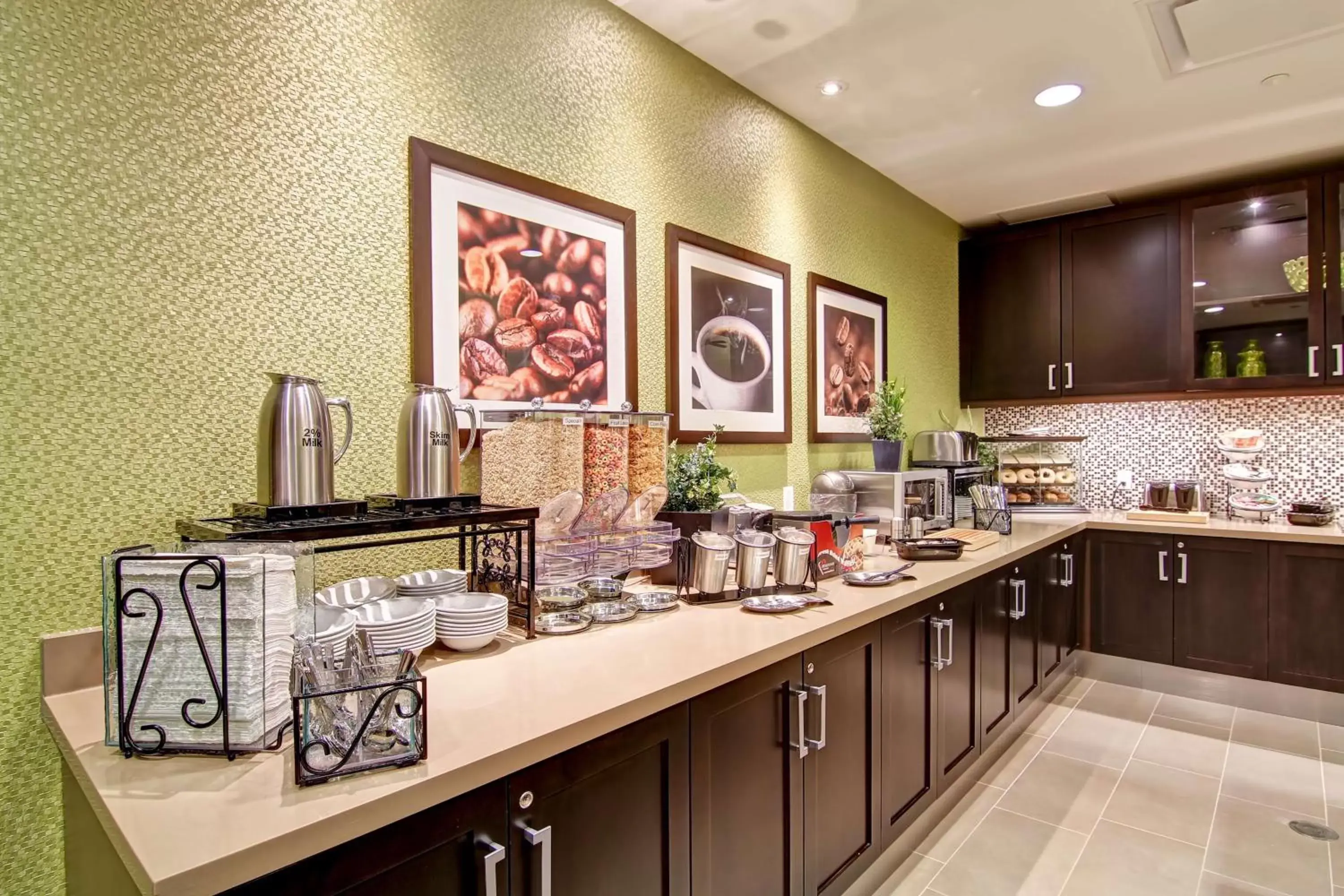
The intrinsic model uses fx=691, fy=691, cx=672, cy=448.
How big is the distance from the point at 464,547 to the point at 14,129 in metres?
1.10

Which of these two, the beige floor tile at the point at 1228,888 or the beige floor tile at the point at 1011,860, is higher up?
the beige floor tile at the point at 1011,860

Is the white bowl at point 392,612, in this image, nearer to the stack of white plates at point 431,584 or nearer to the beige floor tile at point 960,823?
the stack of white plates at point 431,584

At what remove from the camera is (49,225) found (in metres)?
1.14

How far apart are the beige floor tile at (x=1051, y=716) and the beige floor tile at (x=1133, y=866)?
0.80 m

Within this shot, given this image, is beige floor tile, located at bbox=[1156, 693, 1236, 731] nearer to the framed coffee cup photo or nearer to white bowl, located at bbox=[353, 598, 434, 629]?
the framed coffee cup photo

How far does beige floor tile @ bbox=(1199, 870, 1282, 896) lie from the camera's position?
6.48 ft

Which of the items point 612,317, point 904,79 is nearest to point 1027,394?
point 904,79

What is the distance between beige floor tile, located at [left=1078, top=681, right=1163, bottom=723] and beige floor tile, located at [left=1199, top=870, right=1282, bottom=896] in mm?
1333

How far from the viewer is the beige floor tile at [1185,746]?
2795mm

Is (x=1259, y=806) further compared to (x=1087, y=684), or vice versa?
(x=1087, y=684)

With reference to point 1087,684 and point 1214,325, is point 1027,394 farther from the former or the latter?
point 1087,684

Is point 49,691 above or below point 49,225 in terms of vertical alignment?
below

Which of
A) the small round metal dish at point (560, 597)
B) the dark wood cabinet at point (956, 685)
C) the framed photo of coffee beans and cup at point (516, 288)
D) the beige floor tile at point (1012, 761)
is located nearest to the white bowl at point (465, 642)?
the small round metal dish at point (560, 597)

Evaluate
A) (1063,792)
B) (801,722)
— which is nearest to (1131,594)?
(1063,792)
